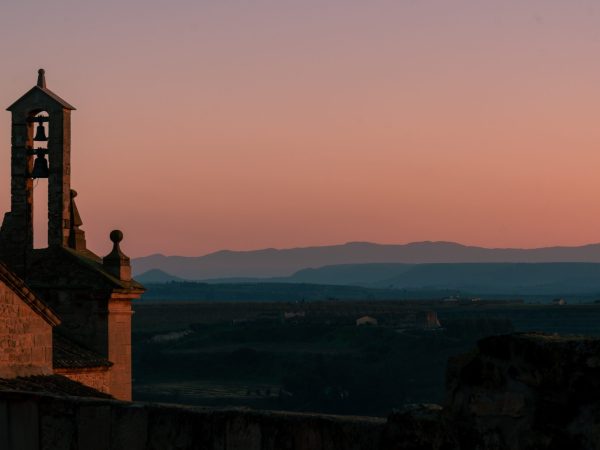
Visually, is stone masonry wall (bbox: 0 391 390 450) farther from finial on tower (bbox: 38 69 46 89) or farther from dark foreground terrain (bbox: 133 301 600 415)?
dark foreground terrain (bbox: 133 301 600 415)

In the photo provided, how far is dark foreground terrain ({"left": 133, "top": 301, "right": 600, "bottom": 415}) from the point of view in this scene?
269ft

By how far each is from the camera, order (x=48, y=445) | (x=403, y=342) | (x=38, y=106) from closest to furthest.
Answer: (x=48, y=445)
(x=38, y=106)
(x=403, y=342)

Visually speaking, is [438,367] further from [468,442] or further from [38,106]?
[468,442]

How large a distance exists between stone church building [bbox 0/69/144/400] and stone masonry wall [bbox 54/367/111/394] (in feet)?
0.04

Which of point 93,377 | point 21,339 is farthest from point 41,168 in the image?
point 21,339

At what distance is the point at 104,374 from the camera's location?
64.0ft

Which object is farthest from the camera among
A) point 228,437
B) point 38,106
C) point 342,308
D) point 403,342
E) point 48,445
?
point 342,308

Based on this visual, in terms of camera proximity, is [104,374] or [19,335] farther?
[104,374]

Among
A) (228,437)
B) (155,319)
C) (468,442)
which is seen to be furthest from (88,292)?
(155,319)

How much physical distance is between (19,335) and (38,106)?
639 centimetres

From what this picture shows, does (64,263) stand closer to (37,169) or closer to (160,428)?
(37,169)

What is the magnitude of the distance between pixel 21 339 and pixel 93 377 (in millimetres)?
4013

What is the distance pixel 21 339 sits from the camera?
15188 mm

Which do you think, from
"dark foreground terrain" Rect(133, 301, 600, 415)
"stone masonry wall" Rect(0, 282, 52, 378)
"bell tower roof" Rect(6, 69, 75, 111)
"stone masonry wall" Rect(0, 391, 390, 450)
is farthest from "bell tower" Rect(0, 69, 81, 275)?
"dark foreground terrain" Rect(133, 301, 600, 415)
